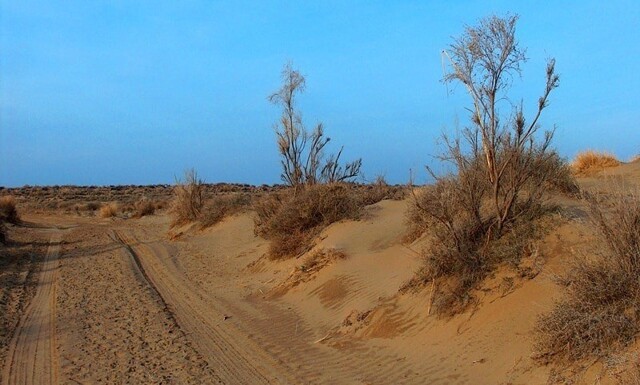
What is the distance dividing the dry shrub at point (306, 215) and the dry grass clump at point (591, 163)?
911 cm

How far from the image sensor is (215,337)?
1049 cm

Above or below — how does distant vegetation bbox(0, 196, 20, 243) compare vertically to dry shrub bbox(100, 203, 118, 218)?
below

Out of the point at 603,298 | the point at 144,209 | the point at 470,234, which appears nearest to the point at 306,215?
the point at 470,234

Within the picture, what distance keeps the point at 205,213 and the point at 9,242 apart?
8.11m

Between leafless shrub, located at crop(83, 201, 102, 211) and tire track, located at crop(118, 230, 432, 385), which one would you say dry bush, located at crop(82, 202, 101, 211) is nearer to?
leafless shrub, located at crop(83, 201, 102, 211)

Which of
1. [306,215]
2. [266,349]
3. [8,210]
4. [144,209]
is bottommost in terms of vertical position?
[266,349]

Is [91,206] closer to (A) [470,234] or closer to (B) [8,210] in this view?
(B) [8,210]

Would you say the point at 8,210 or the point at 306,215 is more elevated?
the point at 8,210

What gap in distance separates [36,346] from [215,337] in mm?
2775

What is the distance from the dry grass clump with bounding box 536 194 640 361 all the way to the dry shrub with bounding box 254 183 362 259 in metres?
10.2

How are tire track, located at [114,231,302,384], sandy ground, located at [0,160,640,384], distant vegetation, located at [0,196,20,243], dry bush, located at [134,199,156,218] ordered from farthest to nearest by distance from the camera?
dry bush, located at [134,199,156,218]
distant vegetation, located at [0,196,20,243]
tire track, located at [114,231,302,384]
sandy ground, located at [0,160,640,384]

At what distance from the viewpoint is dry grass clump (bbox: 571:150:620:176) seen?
22719 mm

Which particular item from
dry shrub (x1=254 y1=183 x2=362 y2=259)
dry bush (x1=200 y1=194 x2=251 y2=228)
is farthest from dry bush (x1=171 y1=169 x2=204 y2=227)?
dry shrub (x1=254 y1=183 x2=362 y2=259)

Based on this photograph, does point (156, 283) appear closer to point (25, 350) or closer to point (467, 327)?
point (25, 350)
